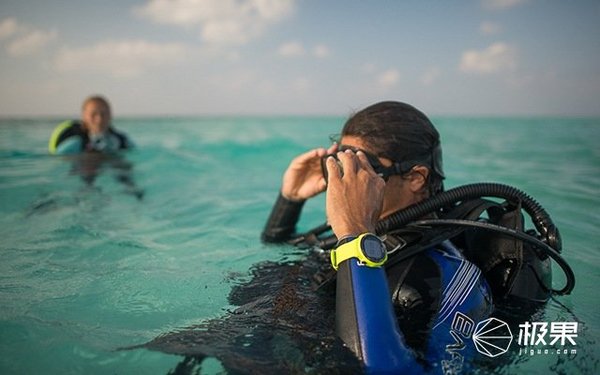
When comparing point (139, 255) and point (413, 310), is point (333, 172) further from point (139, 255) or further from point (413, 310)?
point (139, 255)

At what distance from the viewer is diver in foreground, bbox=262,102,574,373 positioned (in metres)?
1.60

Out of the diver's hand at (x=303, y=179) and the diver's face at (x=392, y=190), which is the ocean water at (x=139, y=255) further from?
the diver's face at (x=392, y=190)

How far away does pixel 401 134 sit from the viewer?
2.10 metres

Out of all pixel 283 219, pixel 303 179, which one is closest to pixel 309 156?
pixel 303 179

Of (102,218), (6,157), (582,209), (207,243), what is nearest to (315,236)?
(207,243)

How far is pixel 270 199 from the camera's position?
625 centimetres

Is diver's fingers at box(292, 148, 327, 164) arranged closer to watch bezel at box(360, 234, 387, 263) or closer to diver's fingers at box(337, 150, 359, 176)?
diver's fingers at box(337, 150, 359, 176)

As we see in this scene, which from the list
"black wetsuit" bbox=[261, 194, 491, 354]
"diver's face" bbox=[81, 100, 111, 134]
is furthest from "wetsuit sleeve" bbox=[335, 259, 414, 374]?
"diver's face" bbox=[81, 100, 111, 134]

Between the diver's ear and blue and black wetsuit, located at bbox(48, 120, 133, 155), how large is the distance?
7.84 m

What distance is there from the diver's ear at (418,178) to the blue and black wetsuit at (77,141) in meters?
7.84

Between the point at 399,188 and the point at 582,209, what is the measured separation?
455 cm

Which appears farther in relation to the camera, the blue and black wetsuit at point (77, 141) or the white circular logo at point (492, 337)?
the blue and black wetsuit at point (77, 141)

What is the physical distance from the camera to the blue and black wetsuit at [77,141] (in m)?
8.06

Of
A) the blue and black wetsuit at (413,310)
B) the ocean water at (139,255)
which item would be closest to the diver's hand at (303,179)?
the ocean water at (139,255)
